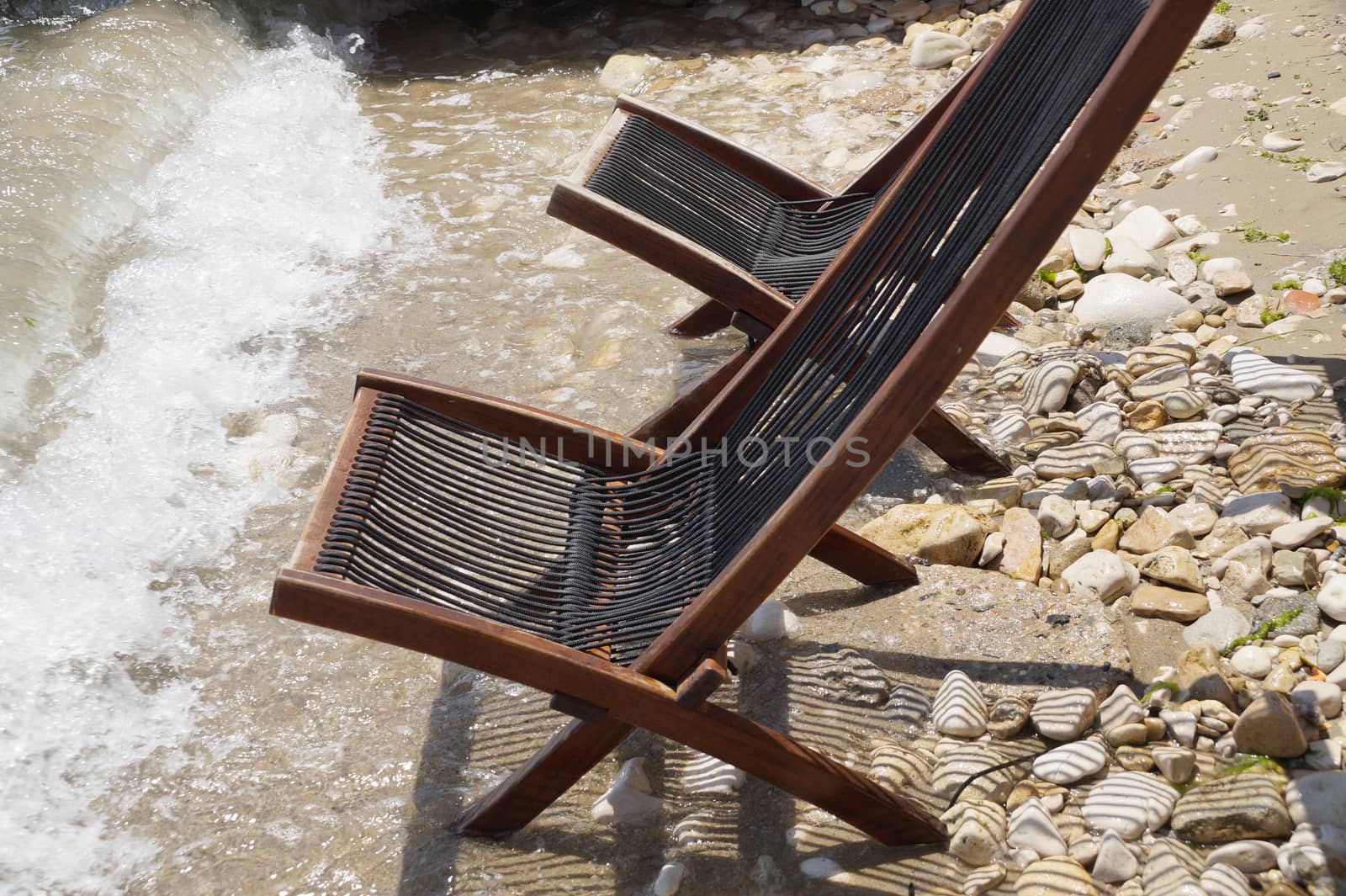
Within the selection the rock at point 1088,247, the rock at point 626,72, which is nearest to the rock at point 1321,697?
the rock at point 1088,247

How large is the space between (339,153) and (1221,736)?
508cm

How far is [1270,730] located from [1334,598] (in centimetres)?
45

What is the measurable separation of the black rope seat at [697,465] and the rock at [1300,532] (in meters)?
1.08

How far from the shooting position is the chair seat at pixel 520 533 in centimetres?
211

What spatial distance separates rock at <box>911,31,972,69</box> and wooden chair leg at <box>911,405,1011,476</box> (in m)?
3.47

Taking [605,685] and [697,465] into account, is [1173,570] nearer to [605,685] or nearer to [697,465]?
[697,465]

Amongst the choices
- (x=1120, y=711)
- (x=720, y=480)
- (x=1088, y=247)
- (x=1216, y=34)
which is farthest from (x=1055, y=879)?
(x=1216, y=34)

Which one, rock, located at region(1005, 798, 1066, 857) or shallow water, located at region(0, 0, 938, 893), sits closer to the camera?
rock, located at region(1005, 798, 1066, 857)

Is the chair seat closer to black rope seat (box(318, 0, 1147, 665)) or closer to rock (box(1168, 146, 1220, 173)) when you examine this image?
black rope seat (box(318, 0, 1147, 665))

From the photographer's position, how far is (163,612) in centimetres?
302

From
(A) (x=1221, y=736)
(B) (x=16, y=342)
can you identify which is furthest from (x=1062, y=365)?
(B) (x=16, y=342)

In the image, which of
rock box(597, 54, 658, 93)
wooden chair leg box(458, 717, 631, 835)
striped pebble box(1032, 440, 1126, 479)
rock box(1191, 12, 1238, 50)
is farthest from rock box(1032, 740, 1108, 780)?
rock box(597, 54, 658, 93)

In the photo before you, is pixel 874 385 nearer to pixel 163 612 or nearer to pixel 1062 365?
pixel 1062 365

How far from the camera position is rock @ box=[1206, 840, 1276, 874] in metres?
1.95
